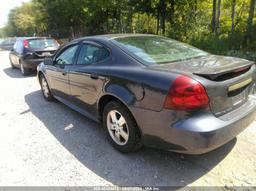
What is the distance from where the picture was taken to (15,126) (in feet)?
14.1

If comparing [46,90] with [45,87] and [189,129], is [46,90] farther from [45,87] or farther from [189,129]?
[189,129]

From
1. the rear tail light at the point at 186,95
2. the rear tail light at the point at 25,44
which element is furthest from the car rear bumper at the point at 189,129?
the rear tail light at the point at 25,44

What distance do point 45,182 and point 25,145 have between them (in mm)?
1094

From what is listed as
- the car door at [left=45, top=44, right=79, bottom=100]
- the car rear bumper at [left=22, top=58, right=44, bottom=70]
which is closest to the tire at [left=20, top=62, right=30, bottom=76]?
the car rear bumper at [left=22, top=58, right=44, bottom=70]

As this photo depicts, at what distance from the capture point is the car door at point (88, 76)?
3.32 m

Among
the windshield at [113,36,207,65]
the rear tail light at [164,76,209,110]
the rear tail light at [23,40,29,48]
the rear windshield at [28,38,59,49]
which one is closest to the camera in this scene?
the rear tail light at [164,76,209,110]

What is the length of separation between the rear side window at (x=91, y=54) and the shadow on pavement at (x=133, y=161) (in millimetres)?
1162

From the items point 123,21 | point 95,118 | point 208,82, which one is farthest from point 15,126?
point 123,21

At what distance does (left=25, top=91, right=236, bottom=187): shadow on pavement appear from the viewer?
2637 mm

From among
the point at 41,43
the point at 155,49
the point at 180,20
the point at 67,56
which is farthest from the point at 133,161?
the point at 180,20

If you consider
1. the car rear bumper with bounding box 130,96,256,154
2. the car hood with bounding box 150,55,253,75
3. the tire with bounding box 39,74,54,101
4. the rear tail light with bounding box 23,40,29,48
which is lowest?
the tire with bounding box 39,74,54,101

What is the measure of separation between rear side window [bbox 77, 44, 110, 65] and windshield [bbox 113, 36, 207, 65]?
248 mm

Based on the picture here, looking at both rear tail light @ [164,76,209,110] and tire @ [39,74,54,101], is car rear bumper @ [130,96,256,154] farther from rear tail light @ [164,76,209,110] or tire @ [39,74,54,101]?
tire @ [39,74,54,101]

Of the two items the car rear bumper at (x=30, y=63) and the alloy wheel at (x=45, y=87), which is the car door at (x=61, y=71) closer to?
the alloy wheel at (x=45, y=87)
